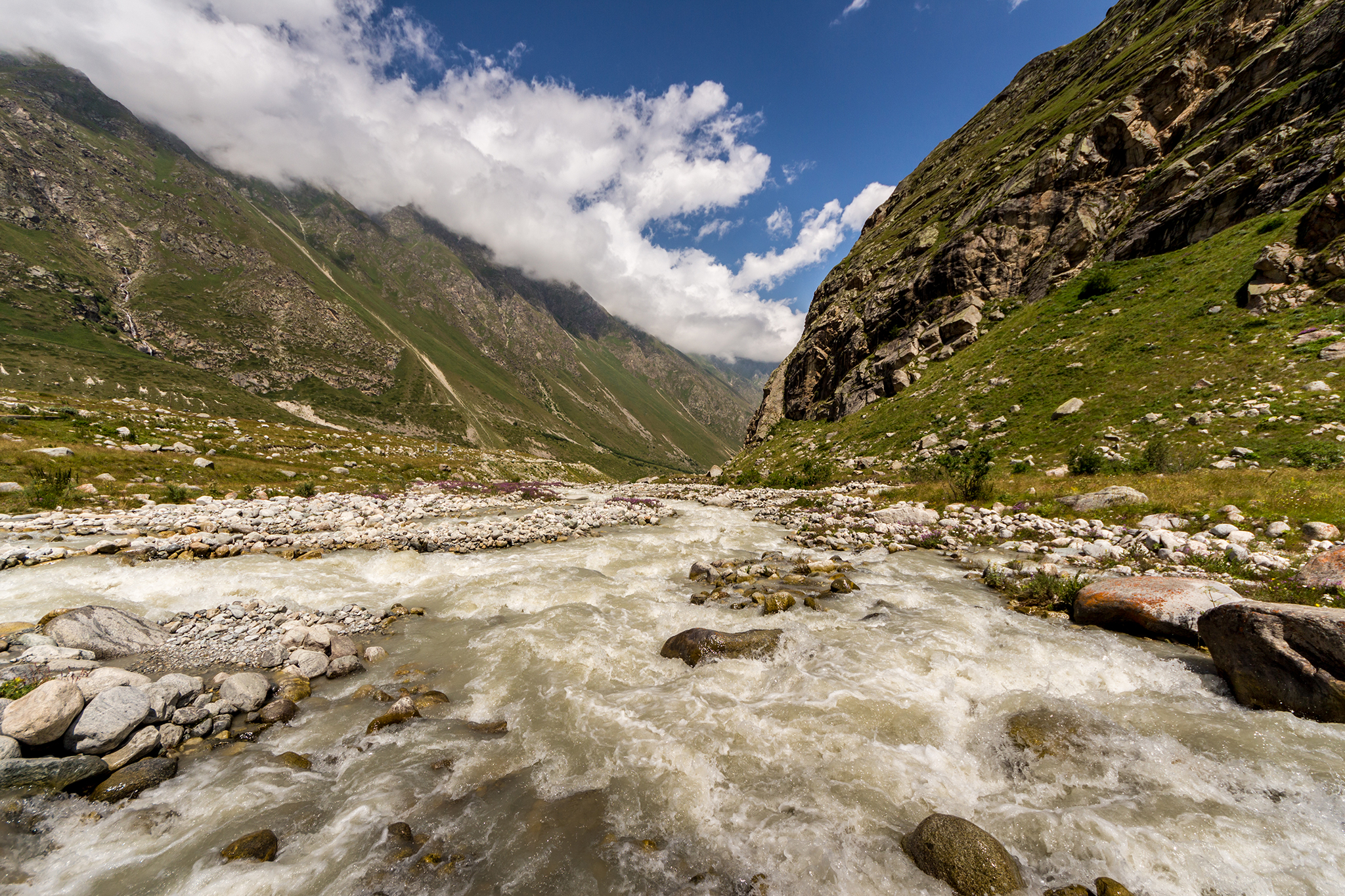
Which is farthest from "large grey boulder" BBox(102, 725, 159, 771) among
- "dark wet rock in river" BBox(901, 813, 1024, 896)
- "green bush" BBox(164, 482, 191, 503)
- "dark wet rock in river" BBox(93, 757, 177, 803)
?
"green bush" BBox(164, 482, 191, 503)

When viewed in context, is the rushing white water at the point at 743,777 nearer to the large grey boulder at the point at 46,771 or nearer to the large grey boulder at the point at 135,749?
the large grey boulder at the point at 46,771

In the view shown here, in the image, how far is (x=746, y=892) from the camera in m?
5.31

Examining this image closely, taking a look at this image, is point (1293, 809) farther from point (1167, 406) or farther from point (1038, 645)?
point (1167, 406)

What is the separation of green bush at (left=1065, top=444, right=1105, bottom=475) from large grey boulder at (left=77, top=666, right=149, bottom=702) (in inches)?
1271

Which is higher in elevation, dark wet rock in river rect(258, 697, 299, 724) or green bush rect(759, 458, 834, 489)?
green bush rect(759, 458, 834, 489)

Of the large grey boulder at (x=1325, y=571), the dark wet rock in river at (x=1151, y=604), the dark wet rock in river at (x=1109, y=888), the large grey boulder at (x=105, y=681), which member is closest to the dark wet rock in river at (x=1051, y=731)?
the dark wet rock in river at (x=1109, y=888)

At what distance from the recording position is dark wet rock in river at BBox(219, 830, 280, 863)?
5.65 meters

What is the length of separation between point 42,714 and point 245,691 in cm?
247

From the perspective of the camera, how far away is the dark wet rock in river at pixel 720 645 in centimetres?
1059

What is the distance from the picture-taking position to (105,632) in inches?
378

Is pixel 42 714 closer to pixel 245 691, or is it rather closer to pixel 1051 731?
pixel 245 691

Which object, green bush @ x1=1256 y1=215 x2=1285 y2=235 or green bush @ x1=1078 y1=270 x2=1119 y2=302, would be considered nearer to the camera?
green bush @ x1=1256 y1=215 x2=1285 y2=235

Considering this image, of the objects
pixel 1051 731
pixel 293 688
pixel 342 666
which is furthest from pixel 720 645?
pixel 293 688

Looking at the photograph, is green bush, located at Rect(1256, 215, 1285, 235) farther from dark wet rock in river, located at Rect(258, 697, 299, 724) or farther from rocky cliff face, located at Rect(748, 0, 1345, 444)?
dark wet rock in river, located at Rect(258, 697, 299, 724)
